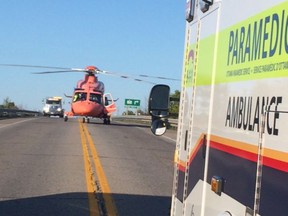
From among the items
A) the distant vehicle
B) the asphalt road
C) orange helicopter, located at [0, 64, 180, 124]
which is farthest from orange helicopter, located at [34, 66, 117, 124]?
the distant vehicle

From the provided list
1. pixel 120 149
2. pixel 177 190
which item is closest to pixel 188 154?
pixel 177 190

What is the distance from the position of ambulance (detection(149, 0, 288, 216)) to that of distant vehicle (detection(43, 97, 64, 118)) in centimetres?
6566

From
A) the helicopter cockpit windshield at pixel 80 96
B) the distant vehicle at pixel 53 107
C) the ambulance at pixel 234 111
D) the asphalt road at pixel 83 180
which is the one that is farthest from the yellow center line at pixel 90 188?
the distant vehicle at pixel 53 107

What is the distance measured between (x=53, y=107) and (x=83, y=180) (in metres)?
58.6

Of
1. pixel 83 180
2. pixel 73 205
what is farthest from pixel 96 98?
pixel 73 205

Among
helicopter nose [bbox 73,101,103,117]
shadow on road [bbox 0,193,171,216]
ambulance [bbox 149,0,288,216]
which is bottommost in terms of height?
shadow on road [bbox 0,193,171,216]

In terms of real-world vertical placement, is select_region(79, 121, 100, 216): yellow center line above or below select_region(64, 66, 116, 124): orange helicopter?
below

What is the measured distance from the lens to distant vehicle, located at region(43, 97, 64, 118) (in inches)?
2719

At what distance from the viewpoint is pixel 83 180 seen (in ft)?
37.0

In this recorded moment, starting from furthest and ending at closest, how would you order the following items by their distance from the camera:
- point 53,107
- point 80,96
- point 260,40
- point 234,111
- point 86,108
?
point 53,107, point 80,96, point 86,108, point 234,111, point 260,40

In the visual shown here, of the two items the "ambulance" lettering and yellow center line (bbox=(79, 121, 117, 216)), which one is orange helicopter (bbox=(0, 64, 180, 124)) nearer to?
yellow center line (bbox=(79, 121, 117, 216))

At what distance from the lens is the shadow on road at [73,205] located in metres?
8.15

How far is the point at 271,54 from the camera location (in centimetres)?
268

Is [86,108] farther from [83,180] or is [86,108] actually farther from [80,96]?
[83,180]
